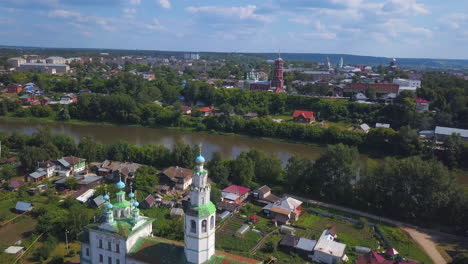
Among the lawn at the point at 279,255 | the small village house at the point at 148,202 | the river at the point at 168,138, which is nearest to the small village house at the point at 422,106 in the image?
the river at the point at 168,138

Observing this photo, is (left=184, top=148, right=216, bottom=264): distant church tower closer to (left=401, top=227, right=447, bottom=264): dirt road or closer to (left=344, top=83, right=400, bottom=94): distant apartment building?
(left=401, top=227, right=447, bottom=264): dirt road

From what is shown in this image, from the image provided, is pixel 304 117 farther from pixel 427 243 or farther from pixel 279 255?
pixel 279 255

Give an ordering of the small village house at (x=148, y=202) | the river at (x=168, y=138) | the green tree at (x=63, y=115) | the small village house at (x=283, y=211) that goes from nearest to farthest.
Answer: the small village house at (x=283, y=211)
the small village house at (x=148, y=202)
the river at (x=168, y=138)
the green tree at (x=63, y=115)

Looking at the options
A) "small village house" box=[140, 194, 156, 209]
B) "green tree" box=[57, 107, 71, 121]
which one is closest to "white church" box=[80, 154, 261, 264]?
"small village house" box=[140, 194, 156, 209]

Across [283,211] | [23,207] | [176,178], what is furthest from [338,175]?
[23,207]

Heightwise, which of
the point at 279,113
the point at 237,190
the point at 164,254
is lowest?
the point at 237,190

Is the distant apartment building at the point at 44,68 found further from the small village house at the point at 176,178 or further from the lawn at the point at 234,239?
the lawn at the point at 234,239
